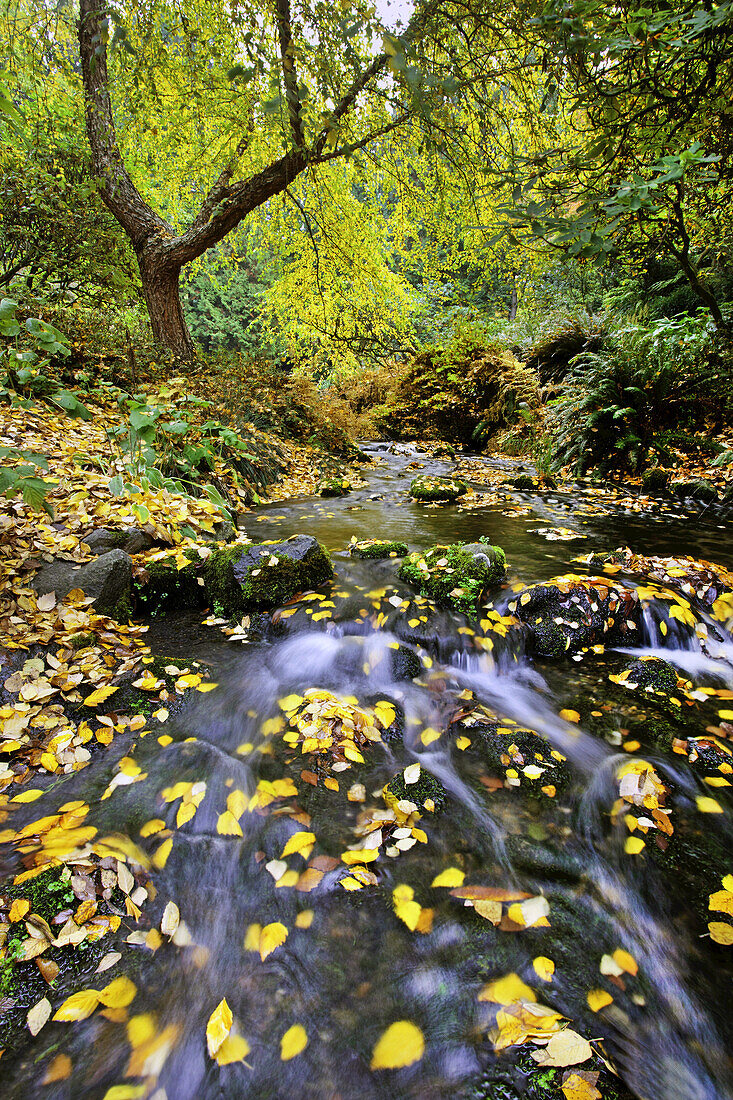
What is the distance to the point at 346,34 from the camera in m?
1.91

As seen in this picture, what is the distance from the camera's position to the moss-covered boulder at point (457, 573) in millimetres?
3691

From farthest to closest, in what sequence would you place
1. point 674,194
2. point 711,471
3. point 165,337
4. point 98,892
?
1. point 165,337
2. point 711,471
3. point 674,194
4. point 98,892

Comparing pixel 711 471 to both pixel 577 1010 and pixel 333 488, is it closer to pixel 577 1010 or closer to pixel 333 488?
pixel 333 488

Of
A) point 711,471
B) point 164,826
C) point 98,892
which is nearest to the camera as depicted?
point 98,892

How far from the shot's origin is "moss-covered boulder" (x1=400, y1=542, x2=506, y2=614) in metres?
3.69

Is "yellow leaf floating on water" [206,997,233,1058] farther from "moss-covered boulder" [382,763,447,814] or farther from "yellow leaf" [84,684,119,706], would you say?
"yellow leaf" [84,684,119,706]

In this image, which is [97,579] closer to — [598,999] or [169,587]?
[169,587]

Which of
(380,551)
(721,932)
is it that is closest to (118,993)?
(721,932)

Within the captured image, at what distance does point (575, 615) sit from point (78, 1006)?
331 centimetres

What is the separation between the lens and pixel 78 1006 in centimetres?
142

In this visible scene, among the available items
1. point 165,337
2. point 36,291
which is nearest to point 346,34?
point 165,337

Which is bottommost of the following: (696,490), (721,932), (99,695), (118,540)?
(721,932)

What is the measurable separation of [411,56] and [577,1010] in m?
3.51

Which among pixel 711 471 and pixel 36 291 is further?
pixel 36 291
